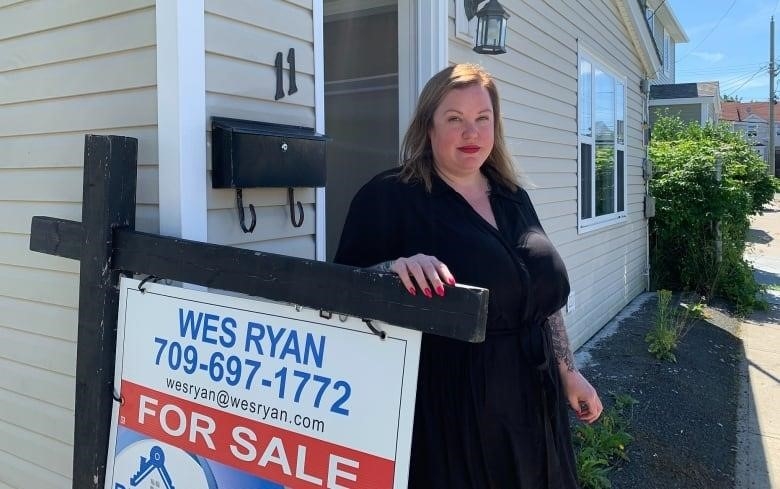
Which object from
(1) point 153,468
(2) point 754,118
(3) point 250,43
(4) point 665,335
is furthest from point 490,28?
(2) point 754,118

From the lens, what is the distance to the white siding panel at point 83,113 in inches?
80.6

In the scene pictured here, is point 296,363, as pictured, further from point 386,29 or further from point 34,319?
point 386,29

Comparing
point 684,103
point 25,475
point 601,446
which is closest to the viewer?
point 25,475

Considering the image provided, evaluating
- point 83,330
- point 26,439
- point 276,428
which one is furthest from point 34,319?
point 276,428

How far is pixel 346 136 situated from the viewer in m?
3.94

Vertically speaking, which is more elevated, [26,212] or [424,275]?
[26,212]

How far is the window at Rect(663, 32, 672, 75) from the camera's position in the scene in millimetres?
22153

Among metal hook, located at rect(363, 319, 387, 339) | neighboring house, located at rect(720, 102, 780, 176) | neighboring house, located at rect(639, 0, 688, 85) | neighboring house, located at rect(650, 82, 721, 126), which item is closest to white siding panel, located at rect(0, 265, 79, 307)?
metal hook, located at rect(363, 319, 387, 339)

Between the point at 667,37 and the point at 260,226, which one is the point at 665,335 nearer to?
the point at 260,226

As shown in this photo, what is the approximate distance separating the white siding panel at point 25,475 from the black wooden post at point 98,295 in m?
0.64

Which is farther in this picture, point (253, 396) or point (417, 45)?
point (417, 45)

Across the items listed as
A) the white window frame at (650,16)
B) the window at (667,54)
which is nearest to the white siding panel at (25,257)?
the white window frame at (650,16)

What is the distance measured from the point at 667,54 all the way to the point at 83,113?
934 inches

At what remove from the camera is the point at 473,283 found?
173 centimetres
